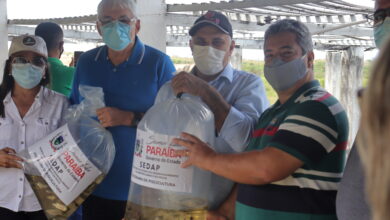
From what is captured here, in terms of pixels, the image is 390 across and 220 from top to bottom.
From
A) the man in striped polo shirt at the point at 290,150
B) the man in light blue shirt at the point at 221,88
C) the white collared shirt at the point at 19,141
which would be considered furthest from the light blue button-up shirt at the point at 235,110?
the white collared shirt at the point at 19,141

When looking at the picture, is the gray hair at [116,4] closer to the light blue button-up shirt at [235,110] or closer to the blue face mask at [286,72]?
the light blue button-up shirt at [235,110]

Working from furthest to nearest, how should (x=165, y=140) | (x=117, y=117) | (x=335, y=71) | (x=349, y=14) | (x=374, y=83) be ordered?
1. (x=335, y=71)
2. (x=349, y=14)
3. (x=117, y=117)
4. (x=165, y=140)
5. (x=374, y=83)

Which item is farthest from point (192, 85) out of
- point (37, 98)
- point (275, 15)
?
point (275, 15)

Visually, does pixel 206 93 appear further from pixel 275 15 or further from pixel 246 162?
pixel 275 15

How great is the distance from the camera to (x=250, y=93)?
1.85 m

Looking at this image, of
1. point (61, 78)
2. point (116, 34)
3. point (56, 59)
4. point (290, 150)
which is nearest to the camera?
point (290, 150)

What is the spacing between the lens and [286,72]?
1.54 m

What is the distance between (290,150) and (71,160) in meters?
1.02

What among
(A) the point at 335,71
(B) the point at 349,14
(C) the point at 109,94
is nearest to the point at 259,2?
(C) the point at 109,94

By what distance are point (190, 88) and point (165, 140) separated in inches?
10.7

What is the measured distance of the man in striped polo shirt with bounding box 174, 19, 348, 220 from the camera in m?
1.33

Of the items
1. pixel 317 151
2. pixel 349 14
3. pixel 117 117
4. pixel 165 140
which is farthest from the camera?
pixel 349 14

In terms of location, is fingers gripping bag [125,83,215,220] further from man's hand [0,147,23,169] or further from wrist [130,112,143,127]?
man's hand [0,147,23,169]

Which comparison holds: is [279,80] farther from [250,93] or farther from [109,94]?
[109,94]
